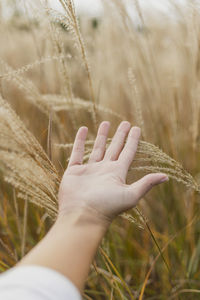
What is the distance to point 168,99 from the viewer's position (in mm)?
1704

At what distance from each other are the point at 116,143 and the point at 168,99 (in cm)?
89

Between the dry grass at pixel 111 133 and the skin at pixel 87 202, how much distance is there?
5 cm

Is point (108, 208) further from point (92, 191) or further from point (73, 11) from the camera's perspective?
point (73, 11)

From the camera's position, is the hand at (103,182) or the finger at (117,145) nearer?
the hand at (103,182)

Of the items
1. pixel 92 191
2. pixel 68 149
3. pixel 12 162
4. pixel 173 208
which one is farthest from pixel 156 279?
pixel 12 162

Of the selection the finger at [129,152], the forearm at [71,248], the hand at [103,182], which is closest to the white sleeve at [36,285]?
the forearm at [71,248]

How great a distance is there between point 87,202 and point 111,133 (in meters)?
1.04

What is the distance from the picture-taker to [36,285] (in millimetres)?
504

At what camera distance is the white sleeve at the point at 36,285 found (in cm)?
49

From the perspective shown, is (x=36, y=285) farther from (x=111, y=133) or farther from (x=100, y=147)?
(x=111, y=133)

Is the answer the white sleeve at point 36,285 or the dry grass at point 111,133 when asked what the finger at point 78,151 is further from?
the white sleeve at point 36,285

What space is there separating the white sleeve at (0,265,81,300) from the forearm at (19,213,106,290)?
0.04m

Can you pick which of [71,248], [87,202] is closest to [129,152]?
[87,202]

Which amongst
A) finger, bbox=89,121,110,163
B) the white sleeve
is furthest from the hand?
the white sleeve
